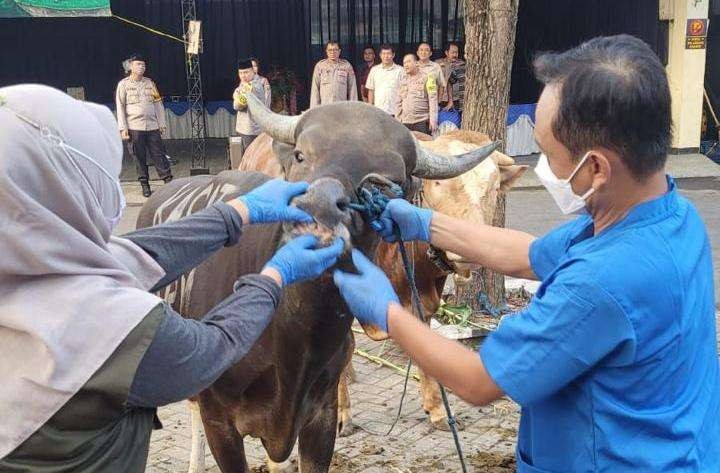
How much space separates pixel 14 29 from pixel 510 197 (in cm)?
1281

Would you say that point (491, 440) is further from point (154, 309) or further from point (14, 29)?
point (14, 29)

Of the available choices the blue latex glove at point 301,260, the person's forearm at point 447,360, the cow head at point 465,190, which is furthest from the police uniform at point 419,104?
the person's forearm at point 447,360

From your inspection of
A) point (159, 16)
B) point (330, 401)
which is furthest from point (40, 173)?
point (159, 16)

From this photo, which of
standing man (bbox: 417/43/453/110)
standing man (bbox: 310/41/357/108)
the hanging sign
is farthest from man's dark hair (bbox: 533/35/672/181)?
the hanging sign

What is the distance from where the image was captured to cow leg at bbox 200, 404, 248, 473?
141 inches

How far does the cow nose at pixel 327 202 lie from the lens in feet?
8.44

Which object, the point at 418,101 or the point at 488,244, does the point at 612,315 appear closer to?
the point at 488,244

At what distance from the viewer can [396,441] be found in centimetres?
520

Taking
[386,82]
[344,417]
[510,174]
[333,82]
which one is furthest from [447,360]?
[333,82]

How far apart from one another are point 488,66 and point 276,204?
16.1ft

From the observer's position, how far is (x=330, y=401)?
12.4 feet

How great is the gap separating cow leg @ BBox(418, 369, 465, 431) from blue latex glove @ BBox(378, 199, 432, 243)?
2.50m

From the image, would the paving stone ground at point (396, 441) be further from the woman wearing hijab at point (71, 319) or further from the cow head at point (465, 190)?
the woman wearing hijab at point (71, 319)

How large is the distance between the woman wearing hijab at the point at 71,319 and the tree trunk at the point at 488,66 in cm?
532
